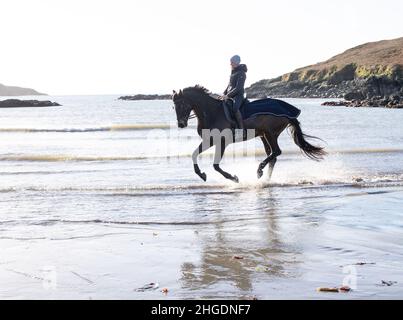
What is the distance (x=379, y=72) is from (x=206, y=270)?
456 ft

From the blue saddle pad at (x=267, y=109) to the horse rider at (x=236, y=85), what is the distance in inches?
11.3

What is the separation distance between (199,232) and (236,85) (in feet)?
19.5

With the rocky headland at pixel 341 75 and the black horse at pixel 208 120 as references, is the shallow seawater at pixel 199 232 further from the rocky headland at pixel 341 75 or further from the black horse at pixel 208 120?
the rocky headland at pixel 341 75

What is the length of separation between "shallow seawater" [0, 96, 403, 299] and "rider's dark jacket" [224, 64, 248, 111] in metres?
2.00

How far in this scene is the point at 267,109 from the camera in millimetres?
15422

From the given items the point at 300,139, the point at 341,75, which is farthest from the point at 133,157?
the point at 341,75

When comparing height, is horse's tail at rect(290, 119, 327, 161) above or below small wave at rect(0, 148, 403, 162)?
above

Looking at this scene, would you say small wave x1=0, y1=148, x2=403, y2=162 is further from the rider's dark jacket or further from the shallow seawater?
the rider's dark jacket

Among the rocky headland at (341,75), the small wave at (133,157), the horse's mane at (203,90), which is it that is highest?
the rocky headland at (341,75)

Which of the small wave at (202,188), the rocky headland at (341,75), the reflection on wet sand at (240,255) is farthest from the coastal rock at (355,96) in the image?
the reflection on wet sand at (240,255)

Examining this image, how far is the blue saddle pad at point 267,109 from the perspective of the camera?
15.1 meters

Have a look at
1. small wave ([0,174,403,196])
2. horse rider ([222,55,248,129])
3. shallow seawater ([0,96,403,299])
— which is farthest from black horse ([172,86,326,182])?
shallow seawater ([0,96,403,299])

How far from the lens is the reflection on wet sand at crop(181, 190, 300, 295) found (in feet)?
21.6

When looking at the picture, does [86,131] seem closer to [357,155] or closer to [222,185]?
[357,155]
